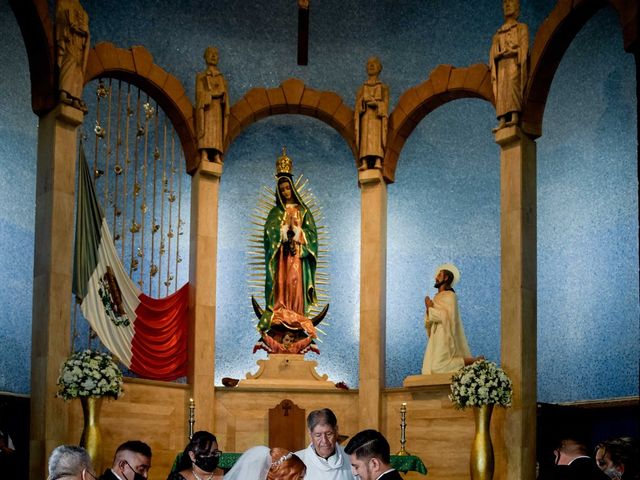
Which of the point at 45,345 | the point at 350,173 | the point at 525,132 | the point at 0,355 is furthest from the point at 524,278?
the point at 0,355

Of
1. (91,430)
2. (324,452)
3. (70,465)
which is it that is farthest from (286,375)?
(70,465)

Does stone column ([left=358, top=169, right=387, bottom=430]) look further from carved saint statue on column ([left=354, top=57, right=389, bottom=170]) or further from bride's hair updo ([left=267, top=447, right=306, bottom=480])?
bride's hair updo ([left=267, top=447, right=306, bottom=480])

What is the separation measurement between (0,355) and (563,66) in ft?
25.9

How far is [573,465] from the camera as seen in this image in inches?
276

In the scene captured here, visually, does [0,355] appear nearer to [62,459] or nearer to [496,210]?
[496,210]

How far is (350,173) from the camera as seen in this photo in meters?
15.2

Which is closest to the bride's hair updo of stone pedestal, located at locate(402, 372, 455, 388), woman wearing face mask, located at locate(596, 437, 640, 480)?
woman wearing face mask, located at locate(596, 437, 640, 480)

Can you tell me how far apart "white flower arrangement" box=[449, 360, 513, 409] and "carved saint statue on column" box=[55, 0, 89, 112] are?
5.07 m

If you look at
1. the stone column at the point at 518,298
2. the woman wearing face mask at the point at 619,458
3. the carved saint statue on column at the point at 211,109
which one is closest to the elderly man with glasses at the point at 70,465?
the woman wearing face mask at the point at 619,458

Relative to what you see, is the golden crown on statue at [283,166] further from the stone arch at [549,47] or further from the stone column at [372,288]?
the stone arch at [549,47]

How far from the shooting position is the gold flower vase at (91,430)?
10828 millimetres

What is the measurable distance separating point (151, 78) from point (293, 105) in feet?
6.53

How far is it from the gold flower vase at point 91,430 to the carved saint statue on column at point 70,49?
10.5ft

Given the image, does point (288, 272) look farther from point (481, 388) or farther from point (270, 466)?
point (270, 466)
